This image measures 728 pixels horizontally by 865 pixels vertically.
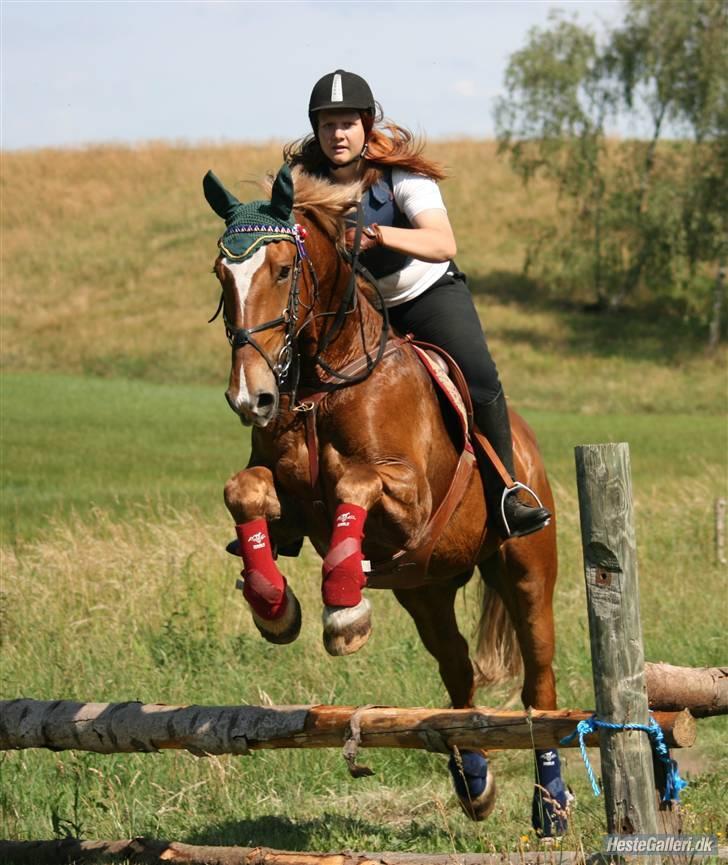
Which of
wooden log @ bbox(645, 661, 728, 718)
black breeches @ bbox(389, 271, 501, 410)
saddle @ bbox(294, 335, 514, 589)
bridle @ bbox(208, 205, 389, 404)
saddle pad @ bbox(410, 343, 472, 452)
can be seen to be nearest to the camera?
wooden log @ bbox(645, 661, 728, 718)

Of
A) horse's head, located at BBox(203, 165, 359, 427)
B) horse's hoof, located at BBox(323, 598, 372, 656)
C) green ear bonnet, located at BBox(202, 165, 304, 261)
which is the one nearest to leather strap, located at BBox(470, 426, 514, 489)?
horse's head, located at BBox(203, 165, 359, 427)

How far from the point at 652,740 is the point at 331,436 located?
188cm

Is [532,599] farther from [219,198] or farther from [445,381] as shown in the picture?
[219,198]

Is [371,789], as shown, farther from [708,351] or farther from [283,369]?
[708,351]

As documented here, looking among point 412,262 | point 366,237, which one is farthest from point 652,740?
point 412,262

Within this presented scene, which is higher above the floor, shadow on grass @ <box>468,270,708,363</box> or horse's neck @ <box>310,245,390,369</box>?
horse's neck @ <box>310,245,390,369</box>

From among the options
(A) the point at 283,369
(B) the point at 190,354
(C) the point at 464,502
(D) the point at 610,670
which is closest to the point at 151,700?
(C) the point at 464,502

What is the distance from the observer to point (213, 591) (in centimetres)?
1078

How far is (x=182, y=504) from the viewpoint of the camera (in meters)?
17.8

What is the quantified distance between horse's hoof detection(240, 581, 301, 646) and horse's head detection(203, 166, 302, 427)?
2.63 feet

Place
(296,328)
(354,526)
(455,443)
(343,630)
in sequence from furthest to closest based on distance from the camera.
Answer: (455,443)
(296,328)
(354,526)
(343,630)

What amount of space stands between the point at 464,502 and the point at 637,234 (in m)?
Answer: 43.3

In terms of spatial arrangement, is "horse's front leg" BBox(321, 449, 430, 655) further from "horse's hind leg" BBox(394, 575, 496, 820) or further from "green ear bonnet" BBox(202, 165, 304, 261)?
"horse's hind leg" BBox(394, 575, 496, 820)

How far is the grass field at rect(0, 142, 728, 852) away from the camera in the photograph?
689 centimetres
